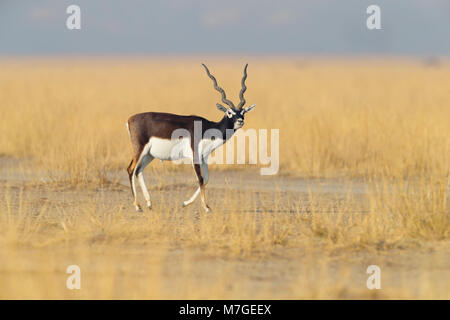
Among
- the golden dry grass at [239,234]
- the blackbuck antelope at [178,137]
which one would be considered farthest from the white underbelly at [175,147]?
the golden dry grass at [239,234]

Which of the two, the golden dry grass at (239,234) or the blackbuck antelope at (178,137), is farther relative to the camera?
the blackbuck antelope at (178,137)

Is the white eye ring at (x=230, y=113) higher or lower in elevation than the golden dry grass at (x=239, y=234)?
higher

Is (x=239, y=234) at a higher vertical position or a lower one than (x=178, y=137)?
lower

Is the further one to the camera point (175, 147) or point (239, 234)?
point (175, 147)

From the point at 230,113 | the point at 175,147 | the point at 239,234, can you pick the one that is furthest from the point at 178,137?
the point at 239,234

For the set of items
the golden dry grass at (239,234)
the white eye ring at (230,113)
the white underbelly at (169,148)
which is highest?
the white eye ring at (230,113)

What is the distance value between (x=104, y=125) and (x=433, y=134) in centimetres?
792

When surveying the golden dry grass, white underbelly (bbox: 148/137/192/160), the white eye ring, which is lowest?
the golden dry grass

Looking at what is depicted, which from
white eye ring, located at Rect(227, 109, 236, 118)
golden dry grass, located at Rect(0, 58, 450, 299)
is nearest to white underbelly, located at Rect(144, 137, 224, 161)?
white eye ring, located at Rect(227, 109, 236, 118)

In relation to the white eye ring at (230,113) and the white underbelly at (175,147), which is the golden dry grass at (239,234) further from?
the white eye ring at (230,113)

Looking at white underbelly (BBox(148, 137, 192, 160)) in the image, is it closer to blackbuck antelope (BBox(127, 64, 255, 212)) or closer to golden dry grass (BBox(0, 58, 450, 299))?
blackbuck antelope (BBox(127, 64, 255, 212))

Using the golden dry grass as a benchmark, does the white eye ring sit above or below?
above

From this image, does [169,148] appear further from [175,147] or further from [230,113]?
[230,113]
